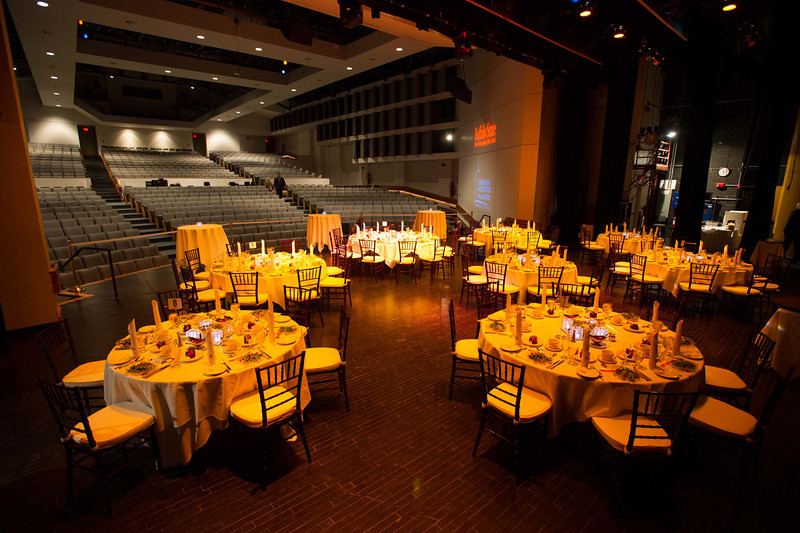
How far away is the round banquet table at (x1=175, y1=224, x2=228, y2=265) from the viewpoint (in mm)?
8883

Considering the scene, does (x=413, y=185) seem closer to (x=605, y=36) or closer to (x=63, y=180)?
(x=605, y=36)

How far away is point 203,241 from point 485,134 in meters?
10.6

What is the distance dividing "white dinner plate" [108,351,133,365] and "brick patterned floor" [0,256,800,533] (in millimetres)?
880

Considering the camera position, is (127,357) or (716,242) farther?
(716,242)

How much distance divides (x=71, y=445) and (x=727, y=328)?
834cm

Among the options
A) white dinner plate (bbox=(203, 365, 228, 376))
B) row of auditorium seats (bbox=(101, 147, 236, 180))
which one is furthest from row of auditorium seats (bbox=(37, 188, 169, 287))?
row of auditorium seats (bbox=(101, 147, 236, 180))

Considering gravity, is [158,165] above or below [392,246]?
above

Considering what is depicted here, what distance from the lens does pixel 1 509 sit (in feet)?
8.95

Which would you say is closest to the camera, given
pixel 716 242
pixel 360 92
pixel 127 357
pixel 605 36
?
pixel 127 357

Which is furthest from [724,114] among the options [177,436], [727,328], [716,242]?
[177,436]

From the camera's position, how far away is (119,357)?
3193mm

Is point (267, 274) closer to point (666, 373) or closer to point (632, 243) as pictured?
point (666, 373)

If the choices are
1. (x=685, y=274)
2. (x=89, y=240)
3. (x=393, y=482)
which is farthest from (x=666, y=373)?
(x=89, y=240)

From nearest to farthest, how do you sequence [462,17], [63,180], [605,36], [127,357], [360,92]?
[127,357]
[462,17]
[605,36]
[63,180]
[360,92]
